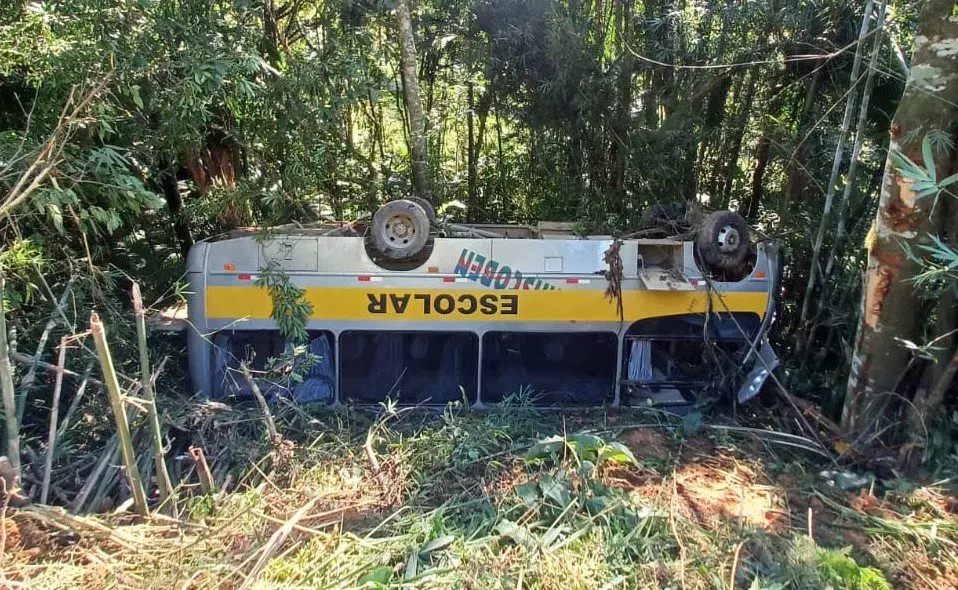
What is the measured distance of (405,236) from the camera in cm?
525

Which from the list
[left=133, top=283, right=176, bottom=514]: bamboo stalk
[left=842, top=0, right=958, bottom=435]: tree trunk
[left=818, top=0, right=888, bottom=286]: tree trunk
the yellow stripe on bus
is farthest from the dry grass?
[left=818, top=0, right=888, bottom=286]: tree trunk

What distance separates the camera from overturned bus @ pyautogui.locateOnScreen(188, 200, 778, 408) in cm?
526

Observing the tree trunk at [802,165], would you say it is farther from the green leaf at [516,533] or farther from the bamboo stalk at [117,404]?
the bamboo stalk at [117,404]

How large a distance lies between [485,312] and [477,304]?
10 cm

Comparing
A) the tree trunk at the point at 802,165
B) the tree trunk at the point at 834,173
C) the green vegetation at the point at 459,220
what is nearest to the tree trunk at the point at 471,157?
the green vegetation at the point at 459,220

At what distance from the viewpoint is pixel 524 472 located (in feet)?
14.0

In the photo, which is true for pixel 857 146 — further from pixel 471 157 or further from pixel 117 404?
pixel 117 404

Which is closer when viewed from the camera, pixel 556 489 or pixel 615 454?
pixel 556 489

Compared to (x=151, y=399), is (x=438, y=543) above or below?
below

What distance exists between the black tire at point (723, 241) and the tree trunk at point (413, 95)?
3249 millimetres

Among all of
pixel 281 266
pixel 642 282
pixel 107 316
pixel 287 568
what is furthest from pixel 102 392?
pixel 642 282

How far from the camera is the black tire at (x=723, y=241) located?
5.32 m

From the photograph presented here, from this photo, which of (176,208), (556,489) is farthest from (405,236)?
(176,208)

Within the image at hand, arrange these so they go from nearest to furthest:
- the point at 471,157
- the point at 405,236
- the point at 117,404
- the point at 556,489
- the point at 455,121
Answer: the point at 117,404 < the point at 556,489 < the point at 405,236 < the point at 471,157 < the point at 455,121
